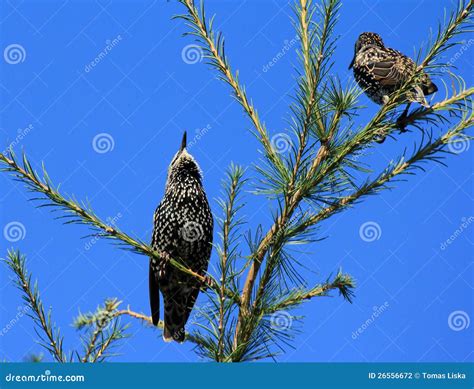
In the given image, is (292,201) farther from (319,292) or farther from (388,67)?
(388,67)

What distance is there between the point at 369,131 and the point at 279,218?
571 millimetres

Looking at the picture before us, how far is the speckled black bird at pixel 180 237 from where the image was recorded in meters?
5.09

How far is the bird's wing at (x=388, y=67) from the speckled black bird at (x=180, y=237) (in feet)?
5.51

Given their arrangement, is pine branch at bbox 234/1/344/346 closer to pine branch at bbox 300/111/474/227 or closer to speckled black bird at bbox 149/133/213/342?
pine branch at bbox 300/111/474/227

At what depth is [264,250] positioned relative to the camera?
112 inches

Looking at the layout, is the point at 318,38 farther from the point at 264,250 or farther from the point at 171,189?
the point at 171,189

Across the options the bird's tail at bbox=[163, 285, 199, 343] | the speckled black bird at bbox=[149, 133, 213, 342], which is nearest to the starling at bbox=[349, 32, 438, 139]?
the speckled black bird at bbox=[149, 133, 213, 342]

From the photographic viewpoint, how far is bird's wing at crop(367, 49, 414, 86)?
4949 millimetres

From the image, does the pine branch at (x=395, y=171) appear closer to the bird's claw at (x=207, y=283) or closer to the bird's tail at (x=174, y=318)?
the bird's claw at (x=207, y=283)

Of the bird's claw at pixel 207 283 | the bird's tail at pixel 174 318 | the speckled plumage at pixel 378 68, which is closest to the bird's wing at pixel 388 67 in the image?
the speckled plumage at pixel 378 68

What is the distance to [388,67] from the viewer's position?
5.24m

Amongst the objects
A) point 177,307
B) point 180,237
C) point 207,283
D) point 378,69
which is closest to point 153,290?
point 177,307

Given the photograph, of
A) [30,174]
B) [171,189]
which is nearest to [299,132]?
[30,174]

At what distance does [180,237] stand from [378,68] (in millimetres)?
2165
